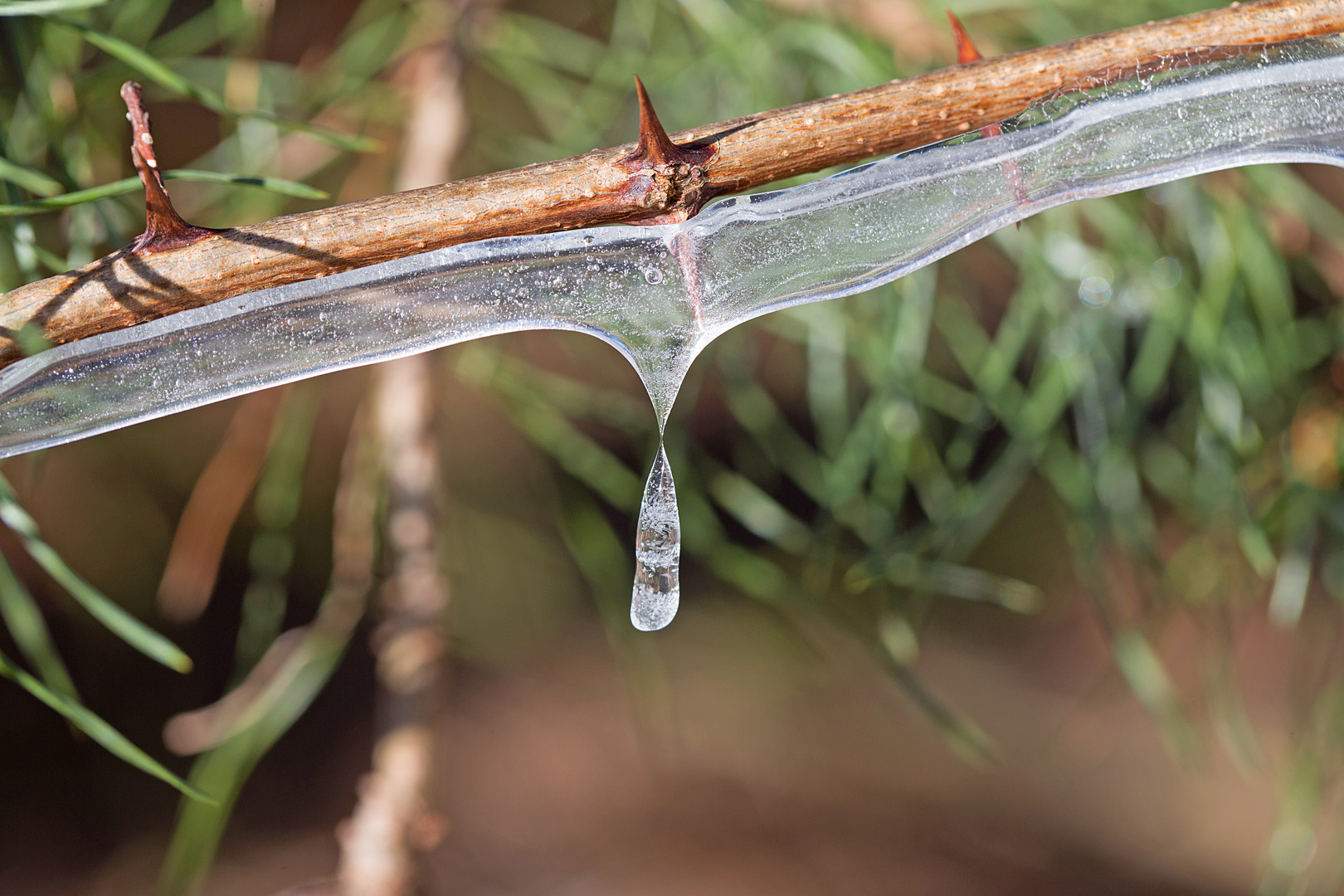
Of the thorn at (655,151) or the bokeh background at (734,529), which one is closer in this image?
the thorn at (655,151)

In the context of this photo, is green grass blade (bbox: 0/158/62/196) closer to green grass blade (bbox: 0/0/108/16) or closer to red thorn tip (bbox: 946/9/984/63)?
green grass blade (bbox: 0/0/108/16)

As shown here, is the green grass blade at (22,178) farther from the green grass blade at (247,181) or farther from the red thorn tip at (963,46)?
the red thorn tip at (963,46)

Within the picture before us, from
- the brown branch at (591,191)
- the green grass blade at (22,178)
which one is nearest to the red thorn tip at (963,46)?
the brown branch at (591,191)

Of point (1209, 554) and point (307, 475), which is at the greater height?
point (307, 475)

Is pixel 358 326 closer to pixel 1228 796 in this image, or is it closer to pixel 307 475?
pixel 307 475

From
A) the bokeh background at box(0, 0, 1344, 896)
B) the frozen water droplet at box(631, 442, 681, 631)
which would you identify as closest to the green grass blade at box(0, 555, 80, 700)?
the bokeh background at box(0, 0, 1344, 896)

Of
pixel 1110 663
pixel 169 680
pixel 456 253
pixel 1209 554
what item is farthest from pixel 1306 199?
pixel 169 680

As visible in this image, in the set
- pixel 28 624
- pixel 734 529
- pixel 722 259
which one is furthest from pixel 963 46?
pixel 734 529

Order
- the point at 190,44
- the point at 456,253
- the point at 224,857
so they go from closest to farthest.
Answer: the point at 456,253 < the point at 190,44 < the point at 224,857
